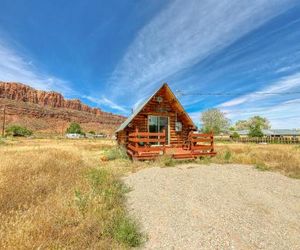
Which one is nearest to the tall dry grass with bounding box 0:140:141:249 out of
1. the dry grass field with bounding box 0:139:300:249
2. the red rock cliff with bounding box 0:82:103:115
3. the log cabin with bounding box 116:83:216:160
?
the dry grass field with bounding box 0:139:300:249

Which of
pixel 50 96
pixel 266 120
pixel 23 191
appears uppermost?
pixel 50 96

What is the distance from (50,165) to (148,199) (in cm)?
615

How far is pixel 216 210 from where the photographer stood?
4637 mm

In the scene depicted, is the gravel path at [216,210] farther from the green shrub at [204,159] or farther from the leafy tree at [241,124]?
the leafy tree at [241,124]

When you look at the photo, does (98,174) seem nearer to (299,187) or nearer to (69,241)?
(69,241)

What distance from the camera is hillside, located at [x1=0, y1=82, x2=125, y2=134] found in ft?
296

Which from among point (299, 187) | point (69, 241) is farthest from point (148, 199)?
point (299, 187)

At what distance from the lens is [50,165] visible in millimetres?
9094

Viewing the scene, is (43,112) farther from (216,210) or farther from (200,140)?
(216,210)

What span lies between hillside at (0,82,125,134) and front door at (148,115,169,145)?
76071 mm

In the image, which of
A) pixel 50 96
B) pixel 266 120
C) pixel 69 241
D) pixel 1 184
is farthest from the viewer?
pixel 50 96

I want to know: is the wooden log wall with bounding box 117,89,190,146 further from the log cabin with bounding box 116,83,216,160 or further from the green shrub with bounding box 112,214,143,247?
the green shrub with bounding box 112,214,143,247

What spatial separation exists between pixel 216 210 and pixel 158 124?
1043 centimetres

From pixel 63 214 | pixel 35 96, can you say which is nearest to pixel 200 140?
pixel 63 214
